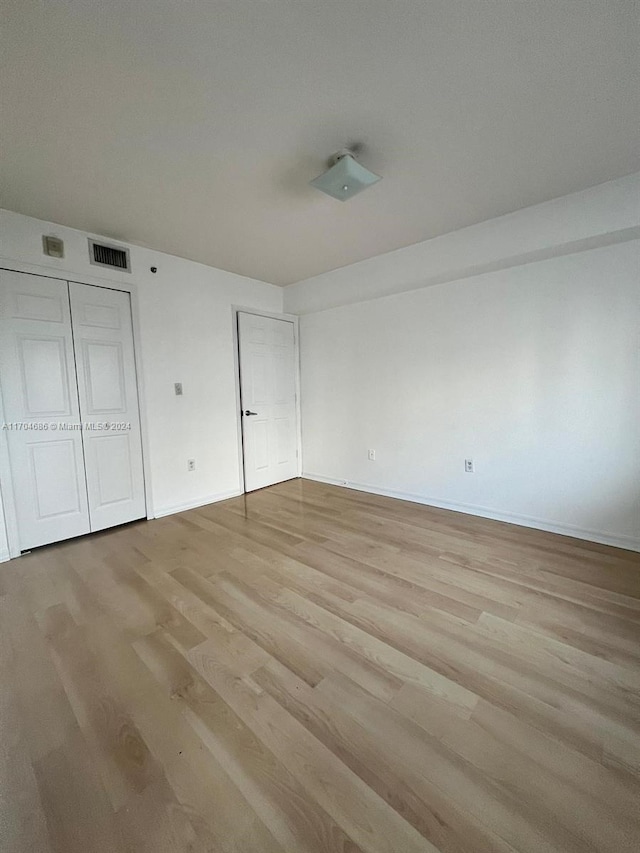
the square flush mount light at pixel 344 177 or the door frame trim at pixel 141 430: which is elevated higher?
the square flush mount light at pixel 344 177

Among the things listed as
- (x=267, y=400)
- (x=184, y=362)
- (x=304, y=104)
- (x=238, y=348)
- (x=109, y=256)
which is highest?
(x=304, y=104)

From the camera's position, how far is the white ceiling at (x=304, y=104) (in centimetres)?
123

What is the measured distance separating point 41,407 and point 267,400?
2191 millimetres

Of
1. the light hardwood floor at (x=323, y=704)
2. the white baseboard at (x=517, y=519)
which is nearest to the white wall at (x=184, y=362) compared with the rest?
the light hardwood floor at (x=323, y=704)

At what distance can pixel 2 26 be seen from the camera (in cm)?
121

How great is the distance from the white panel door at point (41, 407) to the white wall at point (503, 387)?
2.49 meters

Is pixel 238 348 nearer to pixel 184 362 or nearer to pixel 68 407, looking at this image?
pixel 184 362

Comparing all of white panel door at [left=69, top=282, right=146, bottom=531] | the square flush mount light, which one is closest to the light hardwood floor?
white panel door at [left=69, top=282, right=146, bottom=531]

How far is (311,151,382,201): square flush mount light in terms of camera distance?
1859mm

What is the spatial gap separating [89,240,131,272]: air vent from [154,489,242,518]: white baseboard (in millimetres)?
2218

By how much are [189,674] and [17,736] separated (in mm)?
568

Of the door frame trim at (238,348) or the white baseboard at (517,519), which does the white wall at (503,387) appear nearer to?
the white baseboard at (517,519)

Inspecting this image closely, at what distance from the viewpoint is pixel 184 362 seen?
3.41 meters

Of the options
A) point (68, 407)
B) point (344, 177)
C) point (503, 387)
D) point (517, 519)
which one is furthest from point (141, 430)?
point (517, 519)
